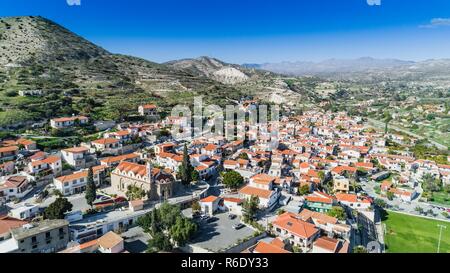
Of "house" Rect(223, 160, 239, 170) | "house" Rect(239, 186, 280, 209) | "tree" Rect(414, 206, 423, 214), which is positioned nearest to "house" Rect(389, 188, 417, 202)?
"tree" Rect(414, 206, 423, 214)

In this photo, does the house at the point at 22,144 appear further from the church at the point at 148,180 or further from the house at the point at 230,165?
the house at the point at 230,165

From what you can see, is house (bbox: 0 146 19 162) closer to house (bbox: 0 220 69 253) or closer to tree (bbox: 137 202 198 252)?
house (bbox: 0 220 69 253)

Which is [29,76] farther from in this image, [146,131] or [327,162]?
[327,162]

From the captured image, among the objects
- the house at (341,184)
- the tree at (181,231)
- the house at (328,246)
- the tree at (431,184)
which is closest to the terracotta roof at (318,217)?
the house at (328,246)

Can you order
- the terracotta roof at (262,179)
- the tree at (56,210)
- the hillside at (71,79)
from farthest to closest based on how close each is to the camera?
→ the hillside at (71,79)
the terracotta roof at (262,179)
the tree at (56,210)

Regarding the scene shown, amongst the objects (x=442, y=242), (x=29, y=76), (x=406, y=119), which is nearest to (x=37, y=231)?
(x=442, y=242)
